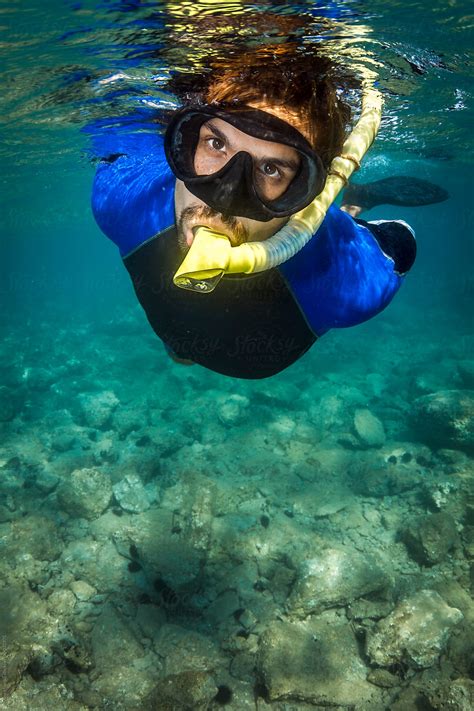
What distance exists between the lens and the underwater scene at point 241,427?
318 centimetres

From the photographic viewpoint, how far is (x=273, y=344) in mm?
3613

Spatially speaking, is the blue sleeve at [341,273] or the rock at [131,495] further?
the rock at [131,495]

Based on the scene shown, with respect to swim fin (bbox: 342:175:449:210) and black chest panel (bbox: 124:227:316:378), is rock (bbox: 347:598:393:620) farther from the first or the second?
swim fin (bbox: 342:175:449:210)

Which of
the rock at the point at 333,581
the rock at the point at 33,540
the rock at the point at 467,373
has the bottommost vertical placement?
the rock at the point at 467,373

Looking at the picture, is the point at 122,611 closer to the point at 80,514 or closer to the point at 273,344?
the point at 80,514

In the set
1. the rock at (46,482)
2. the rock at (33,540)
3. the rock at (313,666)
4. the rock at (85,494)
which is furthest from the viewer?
the rock at (46,482)

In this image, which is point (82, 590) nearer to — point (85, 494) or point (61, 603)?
point (61, 603)

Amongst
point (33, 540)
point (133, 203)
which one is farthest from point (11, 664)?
point (133, 203)

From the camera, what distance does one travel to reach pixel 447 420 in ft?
35.7

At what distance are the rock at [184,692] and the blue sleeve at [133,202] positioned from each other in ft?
18.1

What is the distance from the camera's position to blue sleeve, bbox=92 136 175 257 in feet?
12.3

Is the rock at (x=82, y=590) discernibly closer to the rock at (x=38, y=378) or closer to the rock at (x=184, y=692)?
the rock at (x=184, y=692)

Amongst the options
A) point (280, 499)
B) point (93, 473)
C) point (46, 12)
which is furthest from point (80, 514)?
point (46, 12)

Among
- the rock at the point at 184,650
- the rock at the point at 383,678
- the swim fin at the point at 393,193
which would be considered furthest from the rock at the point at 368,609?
the swim fin at the point at 393,193
